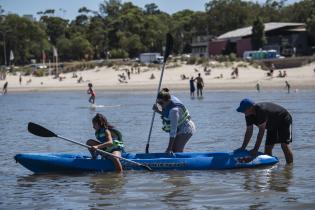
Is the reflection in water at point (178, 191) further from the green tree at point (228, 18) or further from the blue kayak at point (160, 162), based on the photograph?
the green tree at point (228, 18)

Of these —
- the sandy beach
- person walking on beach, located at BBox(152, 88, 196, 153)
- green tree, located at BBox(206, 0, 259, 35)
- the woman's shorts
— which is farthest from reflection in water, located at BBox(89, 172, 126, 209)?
green tree, located at BBox(206, 0, 259, 35)

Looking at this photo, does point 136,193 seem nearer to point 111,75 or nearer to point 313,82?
point 313,82

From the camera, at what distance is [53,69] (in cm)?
7369

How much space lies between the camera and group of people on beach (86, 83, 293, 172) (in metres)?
11.0

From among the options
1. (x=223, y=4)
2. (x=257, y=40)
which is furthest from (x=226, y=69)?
(x=223, y=4)

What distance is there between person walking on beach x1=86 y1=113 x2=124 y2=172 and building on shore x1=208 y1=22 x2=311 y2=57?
213 feet

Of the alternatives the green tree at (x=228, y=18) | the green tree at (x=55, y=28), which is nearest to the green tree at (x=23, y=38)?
the green tree at (x=55, y=28)

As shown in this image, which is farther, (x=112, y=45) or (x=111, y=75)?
(x=112, y=45)

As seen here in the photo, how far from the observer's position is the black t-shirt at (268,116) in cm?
1093

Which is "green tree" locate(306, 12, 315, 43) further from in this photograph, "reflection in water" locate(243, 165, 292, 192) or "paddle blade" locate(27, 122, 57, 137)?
"paddle blade" locate(27, 122, 57, 137)

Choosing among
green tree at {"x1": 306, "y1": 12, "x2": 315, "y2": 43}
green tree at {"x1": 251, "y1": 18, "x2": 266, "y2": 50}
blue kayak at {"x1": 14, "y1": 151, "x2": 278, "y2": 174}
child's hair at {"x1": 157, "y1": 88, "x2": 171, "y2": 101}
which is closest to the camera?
child's hair at {"x1": 157, "y1": 88, "x2": 171, "y2": 101}

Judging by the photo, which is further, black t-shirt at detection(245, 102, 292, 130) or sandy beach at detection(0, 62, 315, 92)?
sandy beach at detection(0, 62, 315, 92)

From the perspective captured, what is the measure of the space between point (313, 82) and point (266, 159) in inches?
1479

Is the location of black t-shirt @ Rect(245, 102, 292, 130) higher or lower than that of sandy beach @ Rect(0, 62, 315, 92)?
higher
